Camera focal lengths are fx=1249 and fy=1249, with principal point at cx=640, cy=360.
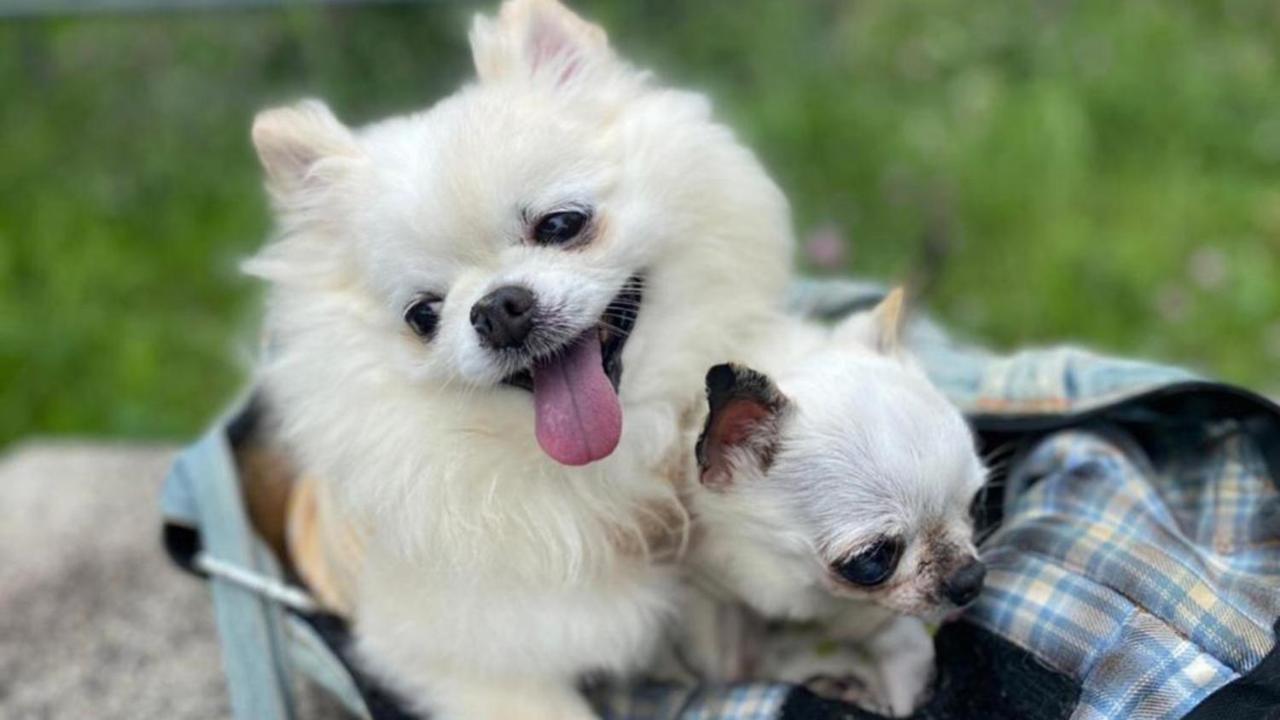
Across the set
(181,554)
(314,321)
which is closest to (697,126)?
(314,321)

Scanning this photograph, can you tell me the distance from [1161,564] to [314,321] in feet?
4.45

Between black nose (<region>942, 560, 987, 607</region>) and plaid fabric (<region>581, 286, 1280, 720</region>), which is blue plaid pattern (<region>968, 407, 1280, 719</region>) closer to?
plaid fabric (<region>581, 286, 1280, 720</region>)

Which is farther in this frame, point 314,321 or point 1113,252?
point 1113,252

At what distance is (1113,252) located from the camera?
157 inches

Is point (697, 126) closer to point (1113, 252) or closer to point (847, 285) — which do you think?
point (847, 285)

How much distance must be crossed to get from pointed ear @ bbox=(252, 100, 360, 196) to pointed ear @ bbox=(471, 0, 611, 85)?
0.87 ft

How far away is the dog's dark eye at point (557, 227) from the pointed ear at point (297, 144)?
0.37m

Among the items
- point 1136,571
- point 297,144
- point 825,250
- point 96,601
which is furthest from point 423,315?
point 825,250

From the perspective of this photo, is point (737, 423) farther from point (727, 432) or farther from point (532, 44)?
point (532, 44)

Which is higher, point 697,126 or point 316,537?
Result: point 697,126

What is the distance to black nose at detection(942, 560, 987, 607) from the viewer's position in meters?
1.80

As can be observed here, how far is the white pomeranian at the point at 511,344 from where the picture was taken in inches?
72.3

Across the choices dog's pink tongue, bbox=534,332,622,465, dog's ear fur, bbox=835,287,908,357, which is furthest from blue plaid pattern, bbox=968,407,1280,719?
dog's pink tongue, bbox=534,332,622,465

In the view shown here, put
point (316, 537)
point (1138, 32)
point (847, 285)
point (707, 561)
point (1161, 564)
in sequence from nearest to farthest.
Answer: point (1161, 564) → point (707, 561) → point (316, 537) → point (847, 285) → point (1138, 32)
